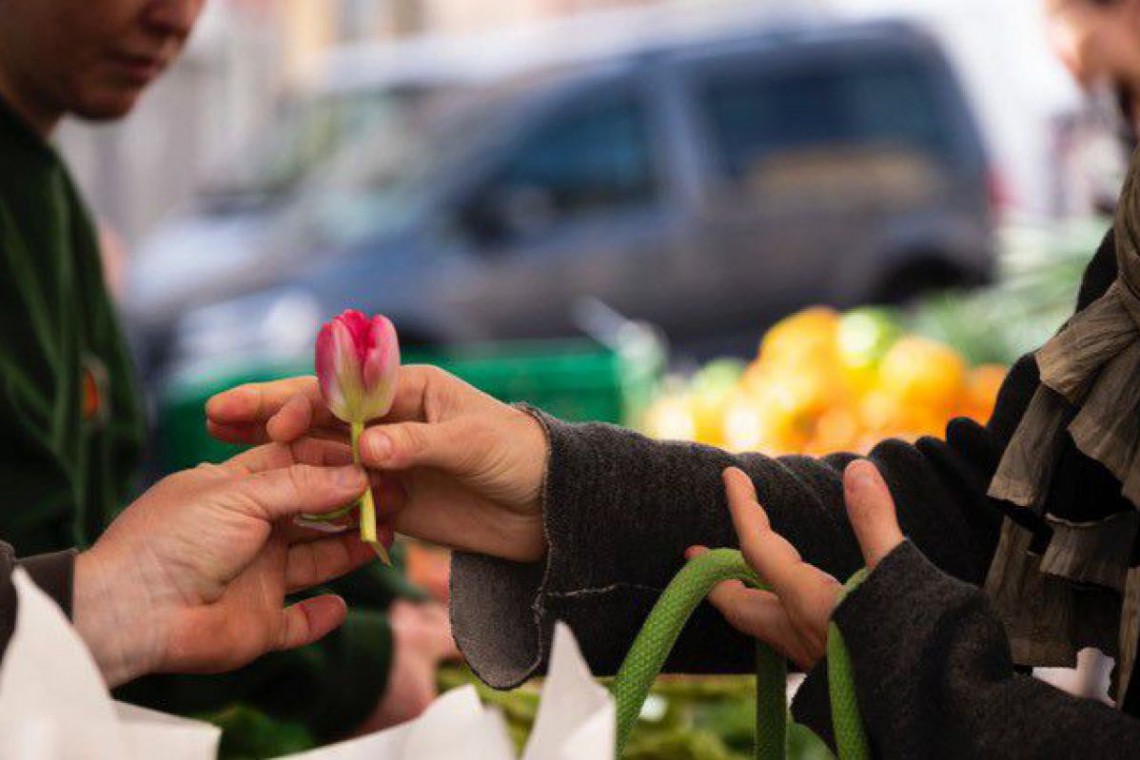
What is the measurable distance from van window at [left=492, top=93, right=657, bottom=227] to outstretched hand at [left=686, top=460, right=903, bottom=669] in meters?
6.10

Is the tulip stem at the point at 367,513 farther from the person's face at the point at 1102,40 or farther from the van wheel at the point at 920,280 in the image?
the van wheel at the point at 920,280

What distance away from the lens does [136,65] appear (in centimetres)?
197

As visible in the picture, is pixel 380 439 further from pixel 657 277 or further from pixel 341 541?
pixel 657 277

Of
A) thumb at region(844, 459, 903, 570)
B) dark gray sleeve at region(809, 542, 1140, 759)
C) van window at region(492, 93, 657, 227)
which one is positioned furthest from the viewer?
van window at region(492, 93, 657, 227)

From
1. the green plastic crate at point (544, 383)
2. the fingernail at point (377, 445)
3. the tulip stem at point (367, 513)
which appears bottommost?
the green plastic crate at point (544, 383)

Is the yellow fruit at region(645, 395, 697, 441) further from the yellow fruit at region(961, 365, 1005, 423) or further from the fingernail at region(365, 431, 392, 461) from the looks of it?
the fingernail at region(365, 431, 392, 461)

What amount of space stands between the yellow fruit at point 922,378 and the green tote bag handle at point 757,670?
2418mm

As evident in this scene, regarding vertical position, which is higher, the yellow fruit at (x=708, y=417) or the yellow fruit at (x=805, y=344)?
the yellow fruit at (x=805, y=344)

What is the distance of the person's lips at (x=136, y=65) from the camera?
1.96 m

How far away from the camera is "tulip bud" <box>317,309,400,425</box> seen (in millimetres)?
1324

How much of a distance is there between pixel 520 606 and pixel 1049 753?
0.52 meters

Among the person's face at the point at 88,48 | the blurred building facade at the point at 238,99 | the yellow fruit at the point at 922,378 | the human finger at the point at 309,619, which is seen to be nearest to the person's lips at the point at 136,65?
the person's face at the point at 88,48

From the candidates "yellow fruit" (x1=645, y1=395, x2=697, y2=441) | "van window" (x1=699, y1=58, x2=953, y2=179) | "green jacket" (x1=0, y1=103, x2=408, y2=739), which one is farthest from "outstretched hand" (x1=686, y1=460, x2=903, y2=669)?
"van window" (x1=699, y1=58, x2=953, y2=179)

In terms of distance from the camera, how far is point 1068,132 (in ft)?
39.7
